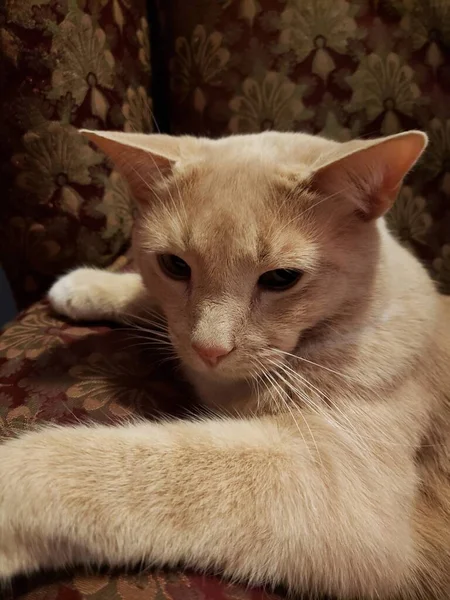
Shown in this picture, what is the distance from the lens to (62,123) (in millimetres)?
1364

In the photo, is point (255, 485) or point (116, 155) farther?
point (116, 155)

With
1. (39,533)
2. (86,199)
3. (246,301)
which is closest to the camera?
(39,533)

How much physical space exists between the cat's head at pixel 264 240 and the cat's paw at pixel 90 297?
355 millimetres

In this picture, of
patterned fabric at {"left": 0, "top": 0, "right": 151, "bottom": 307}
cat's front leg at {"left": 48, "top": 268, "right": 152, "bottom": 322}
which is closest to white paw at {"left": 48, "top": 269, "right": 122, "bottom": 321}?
cat's front leg at {"left": 48, "top": 268, "right": 152, "bottom": 322}

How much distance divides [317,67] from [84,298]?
920mm

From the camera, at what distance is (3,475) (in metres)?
0.77

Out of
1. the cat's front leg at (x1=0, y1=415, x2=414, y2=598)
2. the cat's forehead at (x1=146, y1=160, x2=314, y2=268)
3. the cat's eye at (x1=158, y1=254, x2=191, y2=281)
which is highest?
the cat's forehead at (x1=146, y1=160, x2=314, y2=268)

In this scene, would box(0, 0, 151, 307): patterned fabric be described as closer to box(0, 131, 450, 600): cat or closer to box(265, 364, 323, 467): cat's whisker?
box(0, 131, 450, 600): cat

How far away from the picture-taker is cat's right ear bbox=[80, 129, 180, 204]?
2.97 feet

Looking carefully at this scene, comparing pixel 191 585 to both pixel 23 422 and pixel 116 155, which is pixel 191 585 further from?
pixel 116 155

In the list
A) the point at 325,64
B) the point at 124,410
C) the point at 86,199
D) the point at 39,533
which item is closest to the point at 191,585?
the point at 39,533

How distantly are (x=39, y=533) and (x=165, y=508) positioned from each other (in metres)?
0.17

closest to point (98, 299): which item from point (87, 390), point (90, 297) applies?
point (90, 297)

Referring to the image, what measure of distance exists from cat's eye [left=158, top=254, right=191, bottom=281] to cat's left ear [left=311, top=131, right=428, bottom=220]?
0.25 meters
